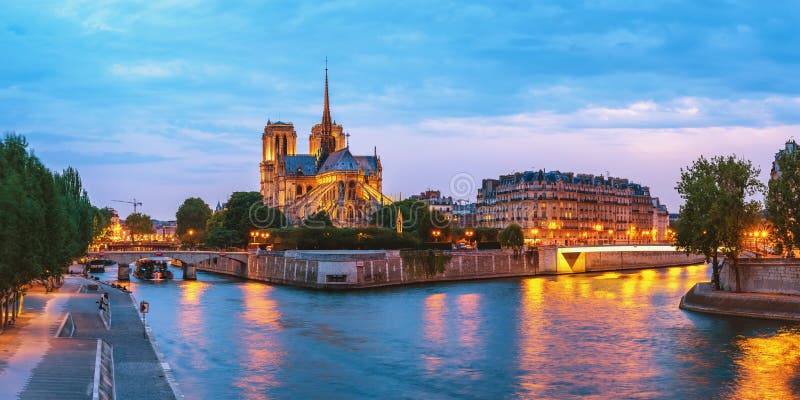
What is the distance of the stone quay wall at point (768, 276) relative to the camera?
4166 centimetres

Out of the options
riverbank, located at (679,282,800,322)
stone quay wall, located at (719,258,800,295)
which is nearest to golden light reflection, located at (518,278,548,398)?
riverbank, located at (679,282,800,322)

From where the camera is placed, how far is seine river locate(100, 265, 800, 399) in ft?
86.3

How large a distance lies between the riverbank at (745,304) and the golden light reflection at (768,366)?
12.2 feet

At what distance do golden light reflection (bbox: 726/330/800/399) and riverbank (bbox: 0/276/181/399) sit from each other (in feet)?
54.4

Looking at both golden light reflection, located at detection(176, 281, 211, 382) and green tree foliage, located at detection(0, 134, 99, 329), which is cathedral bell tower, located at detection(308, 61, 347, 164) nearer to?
golden light reflection, located at detection(176, 281, 211, 382)

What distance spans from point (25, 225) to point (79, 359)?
500 centimetres

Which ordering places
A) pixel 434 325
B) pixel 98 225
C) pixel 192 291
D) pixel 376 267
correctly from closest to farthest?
pixel 434 325
pixel 192 291
pixel 376 267
pixel 98 225

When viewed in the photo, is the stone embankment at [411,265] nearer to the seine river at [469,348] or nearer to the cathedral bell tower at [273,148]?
the seine river at [469,348]

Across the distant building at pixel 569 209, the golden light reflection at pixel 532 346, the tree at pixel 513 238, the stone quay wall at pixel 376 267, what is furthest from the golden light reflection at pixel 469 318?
the distant building at pixel 569 209

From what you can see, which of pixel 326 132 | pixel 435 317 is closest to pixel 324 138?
pixel 326 132

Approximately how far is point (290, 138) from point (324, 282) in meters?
92.4

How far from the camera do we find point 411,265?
227ft

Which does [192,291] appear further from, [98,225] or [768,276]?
[768,276]

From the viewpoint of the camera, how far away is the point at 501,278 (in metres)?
76.7
